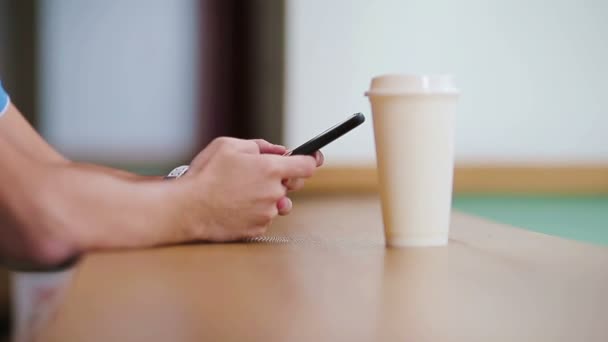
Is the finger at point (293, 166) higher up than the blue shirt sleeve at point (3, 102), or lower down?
lower down

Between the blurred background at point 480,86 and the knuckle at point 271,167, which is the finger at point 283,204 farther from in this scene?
the blurred background at point 480,86

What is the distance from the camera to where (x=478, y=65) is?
2344mm

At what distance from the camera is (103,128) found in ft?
11.3

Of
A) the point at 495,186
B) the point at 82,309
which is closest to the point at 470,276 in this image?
the point at 82,309

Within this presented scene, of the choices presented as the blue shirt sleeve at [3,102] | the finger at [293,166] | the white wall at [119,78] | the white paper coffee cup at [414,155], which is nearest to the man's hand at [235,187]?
the finger at [293,166]

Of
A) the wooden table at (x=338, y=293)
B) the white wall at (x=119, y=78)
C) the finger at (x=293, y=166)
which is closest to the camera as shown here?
the wooden table at (x=338, y=293)

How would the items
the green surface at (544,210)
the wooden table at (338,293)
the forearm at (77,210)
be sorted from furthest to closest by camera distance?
the green surface at (544,210), the forearm at (77,210), the wooden table at (338,293)

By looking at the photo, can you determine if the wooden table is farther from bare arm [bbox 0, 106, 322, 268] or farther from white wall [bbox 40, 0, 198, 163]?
white wall [bbox 40, 0, 198, 163]

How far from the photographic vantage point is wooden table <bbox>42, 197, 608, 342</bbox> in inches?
17.1

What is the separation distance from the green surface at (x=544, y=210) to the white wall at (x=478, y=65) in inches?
8.8

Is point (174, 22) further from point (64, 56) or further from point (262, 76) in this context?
point (262, 76)

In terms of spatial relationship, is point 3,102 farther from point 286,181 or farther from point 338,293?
point 338,293

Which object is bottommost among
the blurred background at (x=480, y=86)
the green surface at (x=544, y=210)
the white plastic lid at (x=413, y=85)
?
the green surface at (x=544, y=210)

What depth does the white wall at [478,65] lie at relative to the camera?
231cm
